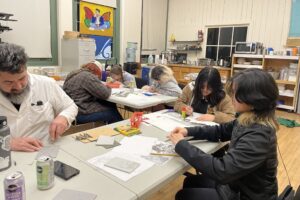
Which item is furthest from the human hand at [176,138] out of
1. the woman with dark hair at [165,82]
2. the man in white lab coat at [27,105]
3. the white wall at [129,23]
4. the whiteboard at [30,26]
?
the white wall at [129,23]

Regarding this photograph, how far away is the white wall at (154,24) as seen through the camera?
6929mm

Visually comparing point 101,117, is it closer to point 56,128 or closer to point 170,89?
point 170,89

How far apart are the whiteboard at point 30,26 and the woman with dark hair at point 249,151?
3.93 m

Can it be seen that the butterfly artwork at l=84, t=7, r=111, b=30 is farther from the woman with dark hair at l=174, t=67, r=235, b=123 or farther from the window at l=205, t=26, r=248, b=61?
the woman with dark hair at l=174, t=67, r=235, b=123

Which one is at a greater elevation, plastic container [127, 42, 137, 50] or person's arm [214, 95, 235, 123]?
plastic container [127, 42, 137, 50]

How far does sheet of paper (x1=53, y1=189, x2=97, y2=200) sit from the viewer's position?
880mm

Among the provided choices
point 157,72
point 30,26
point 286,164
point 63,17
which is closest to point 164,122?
point 157,72

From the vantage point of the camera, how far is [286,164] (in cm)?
287

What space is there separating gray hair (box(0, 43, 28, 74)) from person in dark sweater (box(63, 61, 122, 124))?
1.38m

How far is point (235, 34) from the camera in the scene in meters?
6.36

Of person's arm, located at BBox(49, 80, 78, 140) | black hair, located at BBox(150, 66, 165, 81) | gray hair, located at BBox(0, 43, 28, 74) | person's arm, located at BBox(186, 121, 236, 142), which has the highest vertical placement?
gray hair, located at BBox(0, 43, 28, 74)

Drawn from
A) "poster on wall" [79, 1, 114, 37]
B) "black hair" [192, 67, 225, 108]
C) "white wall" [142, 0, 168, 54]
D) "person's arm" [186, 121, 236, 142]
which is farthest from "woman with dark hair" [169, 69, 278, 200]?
"white wall" [142, 0, 168, 54]

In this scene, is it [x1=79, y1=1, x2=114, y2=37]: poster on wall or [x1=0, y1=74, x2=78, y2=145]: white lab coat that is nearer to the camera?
[x1=0, y1=74, x2=78, y2=145]: white lab coat

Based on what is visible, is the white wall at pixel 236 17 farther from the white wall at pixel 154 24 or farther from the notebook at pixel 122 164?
the notebook at pixel 122 164
